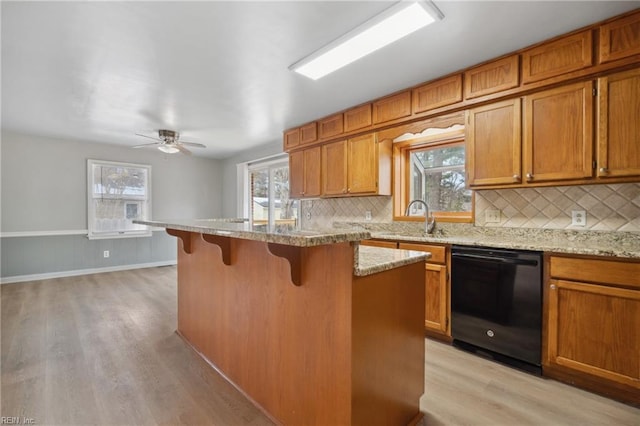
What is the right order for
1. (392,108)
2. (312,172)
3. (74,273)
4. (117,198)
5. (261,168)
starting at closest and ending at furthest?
(392,108) < (312,172) < (74,273) < (117,198) < (261,168)

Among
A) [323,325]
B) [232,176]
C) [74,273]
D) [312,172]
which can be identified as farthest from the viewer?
[232,176]

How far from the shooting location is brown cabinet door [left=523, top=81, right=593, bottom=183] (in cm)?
204

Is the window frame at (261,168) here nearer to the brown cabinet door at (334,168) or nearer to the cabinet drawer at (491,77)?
the brown cabinet door at (334,168)

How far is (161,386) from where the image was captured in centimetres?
195

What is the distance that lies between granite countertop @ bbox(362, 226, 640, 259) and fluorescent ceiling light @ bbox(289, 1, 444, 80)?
1.61 meters

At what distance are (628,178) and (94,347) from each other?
4133 mm

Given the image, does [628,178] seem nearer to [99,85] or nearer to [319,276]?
[319,276]

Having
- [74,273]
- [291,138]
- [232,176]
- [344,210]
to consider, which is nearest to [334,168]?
[344,210]

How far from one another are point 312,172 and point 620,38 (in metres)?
3.02

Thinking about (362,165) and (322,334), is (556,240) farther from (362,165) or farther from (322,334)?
(322,334)

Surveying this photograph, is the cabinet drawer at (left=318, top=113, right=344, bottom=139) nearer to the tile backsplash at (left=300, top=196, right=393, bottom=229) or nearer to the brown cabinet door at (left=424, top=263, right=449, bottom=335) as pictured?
the tile backsplash at (left=300, top=196, right=393, bottom=229)

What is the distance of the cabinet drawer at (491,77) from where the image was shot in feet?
7.57

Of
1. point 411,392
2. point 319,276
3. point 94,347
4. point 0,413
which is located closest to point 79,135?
point 94,347

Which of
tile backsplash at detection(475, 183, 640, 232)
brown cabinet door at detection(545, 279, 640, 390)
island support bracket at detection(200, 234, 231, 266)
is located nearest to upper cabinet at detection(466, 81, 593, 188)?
tile backsplash at detection(475, 183, 640, 232)
